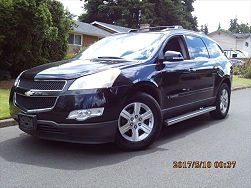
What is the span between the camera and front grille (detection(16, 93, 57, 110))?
4988 millimetres

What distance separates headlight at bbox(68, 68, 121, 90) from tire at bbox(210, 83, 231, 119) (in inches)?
138

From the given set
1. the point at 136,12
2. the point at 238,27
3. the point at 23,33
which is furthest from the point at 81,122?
the point at 238,27

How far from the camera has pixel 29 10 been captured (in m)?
12.3

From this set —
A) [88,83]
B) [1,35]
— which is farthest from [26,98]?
[1,35]

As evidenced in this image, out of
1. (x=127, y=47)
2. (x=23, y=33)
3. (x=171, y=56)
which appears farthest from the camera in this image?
(x=23, y=33)

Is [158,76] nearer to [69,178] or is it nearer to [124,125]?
[124,125]

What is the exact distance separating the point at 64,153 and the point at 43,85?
0.96 meters

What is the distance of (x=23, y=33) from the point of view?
12.6 meters

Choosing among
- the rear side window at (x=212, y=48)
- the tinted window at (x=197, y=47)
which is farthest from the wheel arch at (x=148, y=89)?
the rear side window at (x=212, y=48)

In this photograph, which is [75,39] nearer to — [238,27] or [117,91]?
[117,91]

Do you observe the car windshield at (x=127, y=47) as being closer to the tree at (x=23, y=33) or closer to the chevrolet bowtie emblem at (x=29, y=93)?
the chevrolet bowtie emblem at (x=29, y=93)

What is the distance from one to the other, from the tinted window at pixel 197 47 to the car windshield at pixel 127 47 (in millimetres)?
872

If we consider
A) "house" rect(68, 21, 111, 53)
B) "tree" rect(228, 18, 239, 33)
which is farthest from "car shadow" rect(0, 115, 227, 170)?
"tree" rect(228, 18, 239, 33)

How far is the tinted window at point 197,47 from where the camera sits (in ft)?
23.3
